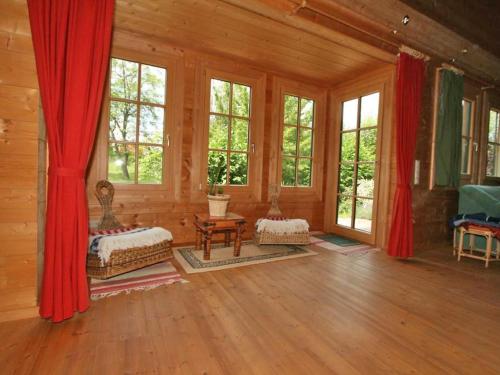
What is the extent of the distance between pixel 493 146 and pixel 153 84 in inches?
221

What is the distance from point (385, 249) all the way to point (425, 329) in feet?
6.21

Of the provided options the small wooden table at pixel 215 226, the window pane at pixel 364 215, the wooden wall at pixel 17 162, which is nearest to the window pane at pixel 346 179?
the window pane at pixel 364 215

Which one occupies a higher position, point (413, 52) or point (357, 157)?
point (413, 52)

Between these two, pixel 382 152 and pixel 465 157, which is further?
pixel 465 157

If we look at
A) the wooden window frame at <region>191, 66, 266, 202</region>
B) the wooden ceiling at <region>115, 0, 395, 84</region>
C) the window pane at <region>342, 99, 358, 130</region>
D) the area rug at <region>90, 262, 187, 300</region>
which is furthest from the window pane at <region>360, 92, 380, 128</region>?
the area rug at <region>90, 262, 187, 300</region>

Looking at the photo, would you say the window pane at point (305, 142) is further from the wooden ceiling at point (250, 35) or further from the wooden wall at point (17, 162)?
the wooden wall at point (17, 162)

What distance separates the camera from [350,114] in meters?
4.06

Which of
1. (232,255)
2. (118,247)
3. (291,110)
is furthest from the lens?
(291,110)

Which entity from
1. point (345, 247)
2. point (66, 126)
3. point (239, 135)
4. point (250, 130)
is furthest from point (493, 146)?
point (66, 126)

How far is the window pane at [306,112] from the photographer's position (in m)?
4.15

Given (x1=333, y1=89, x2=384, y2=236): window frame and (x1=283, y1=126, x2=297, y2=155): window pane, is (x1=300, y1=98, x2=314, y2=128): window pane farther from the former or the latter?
(x1=333, y1=89, x2=384, y2=236): window frame

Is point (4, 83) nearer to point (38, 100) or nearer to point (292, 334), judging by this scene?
point (38, 100)

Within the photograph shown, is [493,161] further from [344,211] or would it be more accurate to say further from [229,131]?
[229,131]

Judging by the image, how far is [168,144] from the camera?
3229 millimetres
